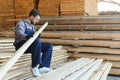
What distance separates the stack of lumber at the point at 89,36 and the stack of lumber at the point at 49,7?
576mm

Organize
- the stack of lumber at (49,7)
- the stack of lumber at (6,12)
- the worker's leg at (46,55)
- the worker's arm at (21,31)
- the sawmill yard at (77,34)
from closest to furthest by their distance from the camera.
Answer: the worker's arm at (21,31)
the worker's leg at (46,55)
the sawmill yard at (77,34)
the stack of lumber at (49,7)
the stack of lumber at (6,12)

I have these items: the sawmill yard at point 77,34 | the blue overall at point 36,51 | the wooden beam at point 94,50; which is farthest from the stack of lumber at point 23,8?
the blue overall at point 36,51

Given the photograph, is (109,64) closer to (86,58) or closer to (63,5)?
(86,58)

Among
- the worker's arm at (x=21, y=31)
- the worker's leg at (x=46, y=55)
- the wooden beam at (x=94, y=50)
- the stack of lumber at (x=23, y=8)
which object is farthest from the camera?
the stack of lumber at (x=23, y=8)

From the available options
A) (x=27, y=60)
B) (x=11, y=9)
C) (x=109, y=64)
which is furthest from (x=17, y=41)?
(x=11, y=9)

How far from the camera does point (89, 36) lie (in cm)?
934

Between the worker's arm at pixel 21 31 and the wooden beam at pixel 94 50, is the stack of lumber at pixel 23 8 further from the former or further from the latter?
the worker's arm at pixel 21 31

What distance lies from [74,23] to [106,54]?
154cm

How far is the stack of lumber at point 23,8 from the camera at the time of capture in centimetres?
1088

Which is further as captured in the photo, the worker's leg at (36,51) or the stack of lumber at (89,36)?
the stack of lumber at (89,36)

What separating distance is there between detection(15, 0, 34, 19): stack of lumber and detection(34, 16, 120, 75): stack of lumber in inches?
51.7

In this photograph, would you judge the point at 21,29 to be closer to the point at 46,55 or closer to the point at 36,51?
the point at 36,51

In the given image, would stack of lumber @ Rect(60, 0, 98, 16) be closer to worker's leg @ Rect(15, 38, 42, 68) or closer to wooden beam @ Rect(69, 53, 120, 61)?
wooden beam @ Rect(69, 53, 120, 61)

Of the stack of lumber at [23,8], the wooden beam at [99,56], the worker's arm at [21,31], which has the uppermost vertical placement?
the stack of lumber at [23,8]
